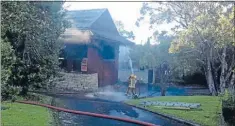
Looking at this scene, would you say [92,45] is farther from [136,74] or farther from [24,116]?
[24,116]

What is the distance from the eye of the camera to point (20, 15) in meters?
5.98

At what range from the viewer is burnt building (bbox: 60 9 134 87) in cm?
761

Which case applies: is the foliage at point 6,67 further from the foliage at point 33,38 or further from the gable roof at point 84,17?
the gable roof at point 84,17

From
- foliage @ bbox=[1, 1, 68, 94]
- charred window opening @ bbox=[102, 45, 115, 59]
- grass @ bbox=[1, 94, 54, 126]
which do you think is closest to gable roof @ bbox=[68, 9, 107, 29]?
foliage @ bbox=[1, 1, 68, 94]

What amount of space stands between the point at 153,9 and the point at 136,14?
90cm

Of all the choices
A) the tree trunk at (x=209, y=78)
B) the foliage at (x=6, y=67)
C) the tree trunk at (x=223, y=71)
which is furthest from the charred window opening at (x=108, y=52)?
the tree trunk at (x=223, y=71)

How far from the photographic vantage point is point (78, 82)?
8508 millimetres

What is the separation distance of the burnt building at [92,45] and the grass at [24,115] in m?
2.42

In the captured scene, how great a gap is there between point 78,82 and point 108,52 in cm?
138

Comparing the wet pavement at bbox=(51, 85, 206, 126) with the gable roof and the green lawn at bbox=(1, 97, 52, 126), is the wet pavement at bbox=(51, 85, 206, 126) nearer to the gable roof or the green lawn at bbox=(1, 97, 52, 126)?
the green lawn at bbox=(1, 97, 52, 126)

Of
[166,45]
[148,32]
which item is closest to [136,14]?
[148,32]

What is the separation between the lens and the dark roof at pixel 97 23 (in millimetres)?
7369

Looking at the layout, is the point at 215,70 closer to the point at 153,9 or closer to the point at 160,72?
the point at 160,72

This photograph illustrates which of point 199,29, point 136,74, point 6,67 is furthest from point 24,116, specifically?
point 199,29
